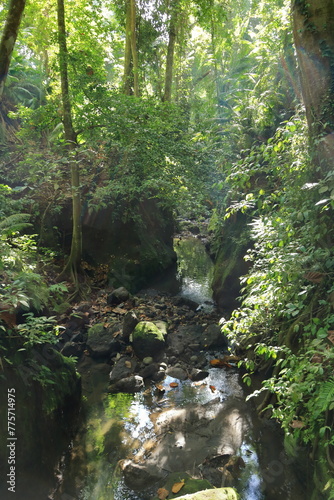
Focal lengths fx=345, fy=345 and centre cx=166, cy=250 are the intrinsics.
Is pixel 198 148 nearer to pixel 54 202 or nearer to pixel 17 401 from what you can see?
pixel 54 202

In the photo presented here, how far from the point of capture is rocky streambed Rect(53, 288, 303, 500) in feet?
14.6

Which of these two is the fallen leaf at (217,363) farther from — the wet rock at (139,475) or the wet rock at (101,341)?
the wet rock at (139,475)

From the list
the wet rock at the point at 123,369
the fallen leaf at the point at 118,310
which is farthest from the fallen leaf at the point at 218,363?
the fallen leaf at the point at 118,310

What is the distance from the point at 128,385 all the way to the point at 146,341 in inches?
47.8

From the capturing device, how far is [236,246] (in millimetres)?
11039

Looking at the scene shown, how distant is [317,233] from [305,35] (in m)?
3.01

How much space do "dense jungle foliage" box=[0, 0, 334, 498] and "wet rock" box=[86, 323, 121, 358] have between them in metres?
1.23

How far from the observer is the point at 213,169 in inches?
441

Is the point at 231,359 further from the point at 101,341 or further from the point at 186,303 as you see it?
the point at 186,303

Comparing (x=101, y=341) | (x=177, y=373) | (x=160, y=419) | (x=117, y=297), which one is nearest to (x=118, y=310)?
(x=117, y=297)

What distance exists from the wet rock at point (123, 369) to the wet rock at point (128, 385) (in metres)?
0.19

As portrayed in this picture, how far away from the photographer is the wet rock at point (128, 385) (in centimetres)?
654

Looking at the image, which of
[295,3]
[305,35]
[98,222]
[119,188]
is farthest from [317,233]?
[98,222]

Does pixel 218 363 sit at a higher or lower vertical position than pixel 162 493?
higher
